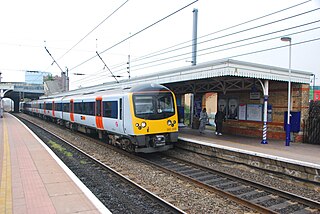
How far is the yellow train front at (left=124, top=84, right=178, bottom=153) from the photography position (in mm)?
9664

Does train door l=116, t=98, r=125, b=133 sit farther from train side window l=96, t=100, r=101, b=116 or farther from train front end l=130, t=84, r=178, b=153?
train side window l=96, t=100, r=101, b=116

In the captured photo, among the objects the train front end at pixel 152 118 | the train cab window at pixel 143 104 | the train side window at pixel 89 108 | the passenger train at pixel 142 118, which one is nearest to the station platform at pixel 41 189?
the passenger train at pixel 142 118

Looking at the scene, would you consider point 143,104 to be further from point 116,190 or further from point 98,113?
point 116,190

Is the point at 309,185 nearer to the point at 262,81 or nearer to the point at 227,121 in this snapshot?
the point at 262,81

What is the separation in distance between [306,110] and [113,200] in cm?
1011

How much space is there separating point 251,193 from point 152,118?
4555mm

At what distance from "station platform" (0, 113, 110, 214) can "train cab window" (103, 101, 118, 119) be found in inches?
116

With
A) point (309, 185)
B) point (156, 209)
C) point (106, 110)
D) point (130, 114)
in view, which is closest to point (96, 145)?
point (106, 110)

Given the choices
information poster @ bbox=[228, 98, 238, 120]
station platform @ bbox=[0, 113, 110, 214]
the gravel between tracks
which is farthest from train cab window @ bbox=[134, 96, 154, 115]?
information poster @ bbox=[228, 98, 238, 120]

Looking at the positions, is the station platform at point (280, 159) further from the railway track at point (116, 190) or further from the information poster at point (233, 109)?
the railway track at point (116, 190)

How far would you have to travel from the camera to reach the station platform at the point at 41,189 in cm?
469

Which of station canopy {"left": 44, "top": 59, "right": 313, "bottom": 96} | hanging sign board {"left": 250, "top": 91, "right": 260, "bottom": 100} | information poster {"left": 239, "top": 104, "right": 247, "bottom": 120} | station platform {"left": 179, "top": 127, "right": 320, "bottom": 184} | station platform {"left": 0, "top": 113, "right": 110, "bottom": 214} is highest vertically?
station canopy {"left": 44, "top": 59, "right": 313, "bottom": 96}

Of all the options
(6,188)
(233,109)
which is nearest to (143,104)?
(6,188)

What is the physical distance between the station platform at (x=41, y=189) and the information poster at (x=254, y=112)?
9421 mm
